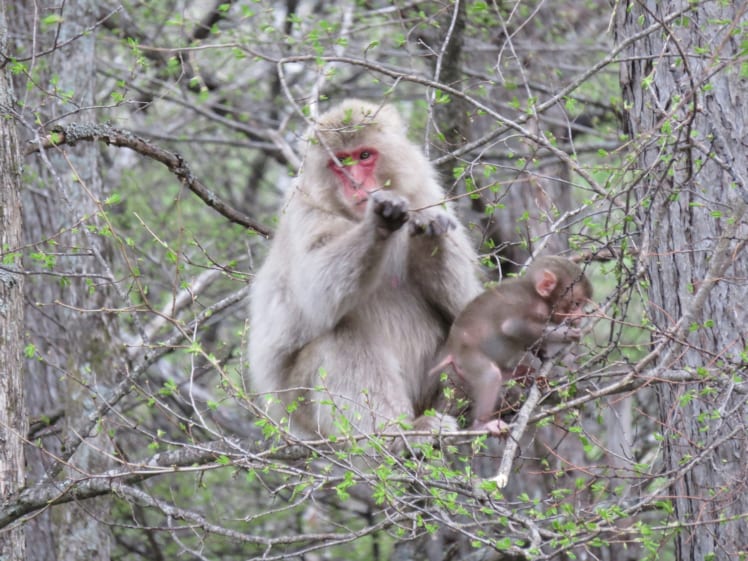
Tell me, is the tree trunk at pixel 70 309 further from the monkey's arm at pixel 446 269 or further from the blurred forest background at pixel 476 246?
the monkey's arm at pixel 446 269

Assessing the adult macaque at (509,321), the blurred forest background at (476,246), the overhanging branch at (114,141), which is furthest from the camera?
the adult macaque at (509,321)

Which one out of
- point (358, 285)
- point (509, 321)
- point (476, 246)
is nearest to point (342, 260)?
point (358, 285)

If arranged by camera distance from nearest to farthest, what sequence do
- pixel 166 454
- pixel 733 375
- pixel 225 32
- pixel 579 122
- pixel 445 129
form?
pixel 733 375
pixel 166 454
pixel 445 129
pixel 225 32
pixel 579 122

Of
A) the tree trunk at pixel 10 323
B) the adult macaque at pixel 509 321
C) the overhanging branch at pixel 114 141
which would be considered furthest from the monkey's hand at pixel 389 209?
the tree trunk at pixel 10 323

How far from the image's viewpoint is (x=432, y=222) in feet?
16.7

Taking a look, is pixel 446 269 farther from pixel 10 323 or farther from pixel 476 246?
pixel 10 323

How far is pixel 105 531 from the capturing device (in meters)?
5.93

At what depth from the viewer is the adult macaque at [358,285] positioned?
511cm

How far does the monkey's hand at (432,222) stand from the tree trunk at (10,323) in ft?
6.03

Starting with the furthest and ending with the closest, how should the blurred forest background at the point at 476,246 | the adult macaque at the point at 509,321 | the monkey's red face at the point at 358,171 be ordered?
the monkey's red face at the point at 358,171 → the adult macaque at the point at 509,321 → the blurred forest background at the point at 476,246

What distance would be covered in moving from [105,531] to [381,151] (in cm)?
265

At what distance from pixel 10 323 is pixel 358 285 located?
160 centimetres

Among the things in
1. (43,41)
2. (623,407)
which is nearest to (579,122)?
(623,407)

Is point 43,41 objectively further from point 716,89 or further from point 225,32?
point 716,89
